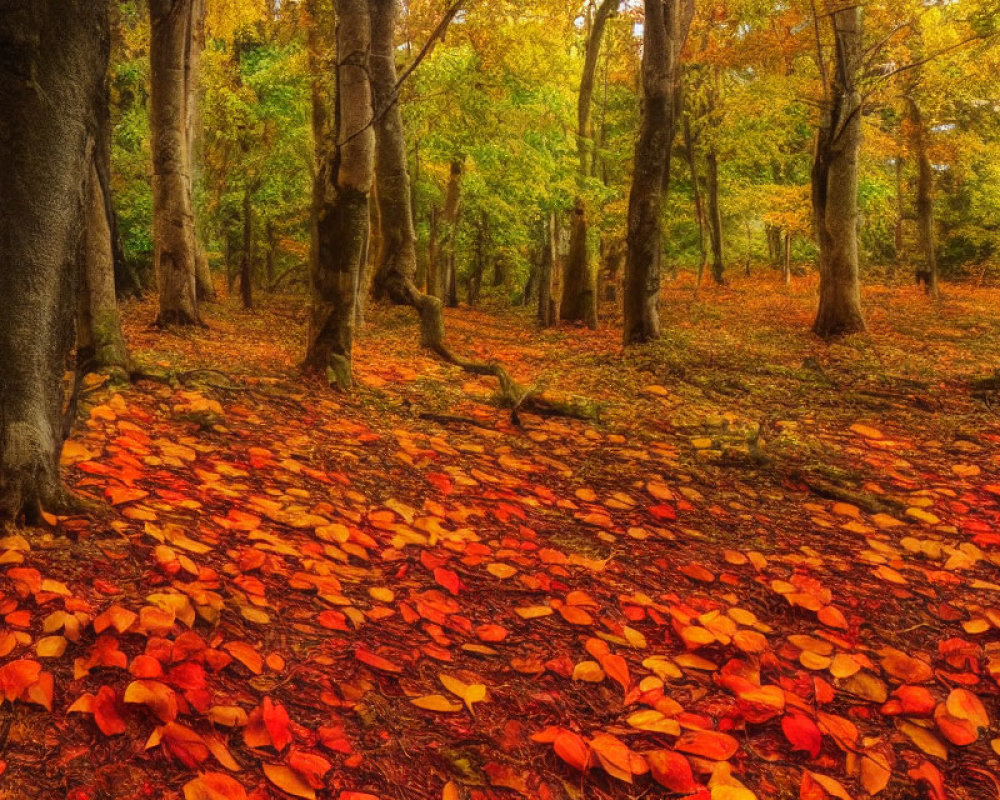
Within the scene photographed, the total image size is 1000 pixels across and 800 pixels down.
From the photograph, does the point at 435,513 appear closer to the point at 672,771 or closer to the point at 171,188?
the point at 672,771

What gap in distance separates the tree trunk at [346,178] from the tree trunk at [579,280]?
911cm

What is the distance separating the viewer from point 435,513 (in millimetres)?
3984

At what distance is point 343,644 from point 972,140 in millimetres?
21983

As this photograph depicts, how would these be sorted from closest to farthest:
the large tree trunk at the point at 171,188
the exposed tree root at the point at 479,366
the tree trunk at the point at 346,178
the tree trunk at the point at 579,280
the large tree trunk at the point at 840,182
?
the tree trunk at the point at 346,178
the exposed tree root at the point at 479,366
the large tree trunk at the point at 171,188
the large tree trunk at the point at 840,182
the tree trunk at the point at 579,280

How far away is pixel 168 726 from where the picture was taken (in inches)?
74.2

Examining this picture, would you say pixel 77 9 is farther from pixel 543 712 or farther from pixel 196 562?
pixel 543 712

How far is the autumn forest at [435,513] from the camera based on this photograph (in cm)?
214

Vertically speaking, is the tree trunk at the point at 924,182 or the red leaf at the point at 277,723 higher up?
the tree trunk at the point at 924,182

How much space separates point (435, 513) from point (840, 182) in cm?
999

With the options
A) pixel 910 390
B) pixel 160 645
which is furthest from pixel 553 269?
pixel 160 645

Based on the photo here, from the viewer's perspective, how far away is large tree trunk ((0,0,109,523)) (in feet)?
7.37

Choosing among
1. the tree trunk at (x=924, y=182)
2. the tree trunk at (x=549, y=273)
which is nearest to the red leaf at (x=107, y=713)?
the tree trunk at (x=549, y=273)

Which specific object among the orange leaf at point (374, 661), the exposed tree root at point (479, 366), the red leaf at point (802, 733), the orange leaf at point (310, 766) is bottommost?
the red leaf at point (802, 733)

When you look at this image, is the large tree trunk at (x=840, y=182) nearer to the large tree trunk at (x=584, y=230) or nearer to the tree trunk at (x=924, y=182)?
the large tree trunk at (x=584, y=230)
